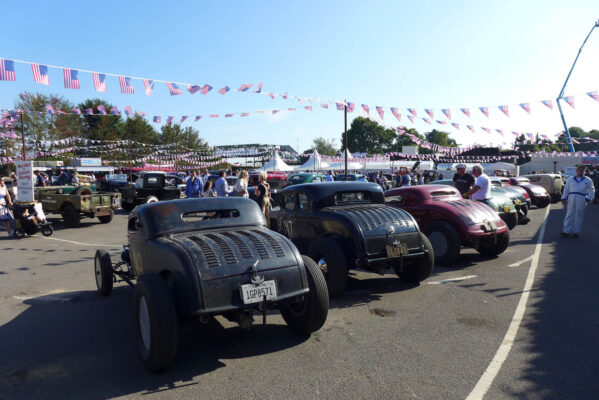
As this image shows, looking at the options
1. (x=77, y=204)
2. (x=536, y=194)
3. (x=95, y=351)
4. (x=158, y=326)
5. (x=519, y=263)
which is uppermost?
(x=77, y=204)

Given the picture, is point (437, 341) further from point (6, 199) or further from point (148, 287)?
point (6, 199)

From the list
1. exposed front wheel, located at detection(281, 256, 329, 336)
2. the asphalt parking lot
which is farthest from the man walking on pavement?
exposed front wheel, located at detection(281, 256, 329, 336)

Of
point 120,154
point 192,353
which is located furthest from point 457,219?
point 120,154

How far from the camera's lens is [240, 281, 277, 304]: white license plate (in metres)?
3.65

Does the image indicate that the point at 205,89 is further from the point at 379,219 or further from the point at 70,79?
the point at 379,219

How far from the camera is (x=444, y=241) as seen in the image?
7.52 m

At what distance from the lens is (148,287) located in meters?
3.58

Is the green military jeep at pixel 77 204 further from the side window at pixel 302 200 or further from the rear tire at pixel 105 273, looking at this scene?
the side window at pixel 302 200

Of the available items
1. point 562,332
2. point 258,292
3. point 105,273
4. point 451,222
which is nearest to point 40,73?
point 105,273

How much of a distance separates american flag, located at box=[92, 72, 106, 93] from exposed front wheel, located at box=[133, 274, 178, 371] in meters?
9.78

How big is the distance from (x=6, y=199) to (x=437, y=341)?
1291cm

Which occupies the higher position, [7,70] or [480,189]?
[7,70]

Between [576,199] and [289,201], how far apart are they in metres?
8.03

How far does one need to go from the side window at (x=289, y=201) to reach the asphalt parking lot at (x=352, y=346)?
1680 millimetres
